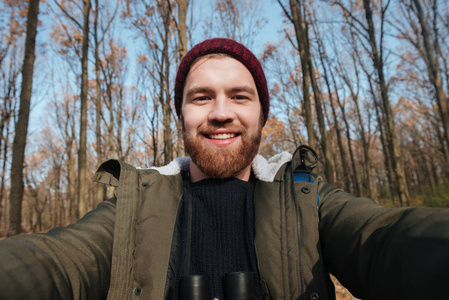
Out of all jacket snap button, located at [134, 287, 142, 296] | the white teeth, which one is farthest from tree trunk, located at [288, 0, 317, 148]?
jacket snap button, located at [134, 287, 142, 296]

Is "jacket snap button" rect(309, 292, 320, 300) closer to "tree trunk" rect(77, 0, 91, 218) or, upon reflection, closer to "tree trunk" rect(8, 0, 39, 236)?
"tree trunk" rect(8, 0, 39, 236)

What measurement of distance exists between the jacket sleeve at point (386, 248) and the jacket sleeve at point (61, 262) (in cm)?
116

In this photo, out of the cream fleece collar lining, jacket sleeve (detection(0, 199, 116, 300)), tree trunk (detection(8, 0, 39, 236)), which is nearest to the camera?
jacket sleeve (detection(0, 199, 116, 300))

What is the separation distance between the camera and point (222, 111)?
175cm

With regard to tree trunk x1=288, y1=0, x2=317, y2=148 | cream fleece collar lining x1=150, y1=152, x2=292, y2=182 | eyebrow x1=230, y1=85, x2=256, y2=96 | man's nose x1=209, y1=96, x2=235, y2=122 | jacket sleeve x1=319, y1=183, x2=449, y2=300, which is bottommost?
jacket sleeve x1=319, y1=183, x2=449, y2=300

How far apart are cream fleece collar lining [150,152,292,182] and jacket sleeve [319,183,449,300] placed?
0.44 m

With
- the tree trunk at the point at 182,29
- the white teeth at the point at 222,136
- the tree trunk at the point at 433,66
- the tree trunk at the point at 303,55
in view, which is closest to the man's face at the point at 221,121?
the white teeth at the point at 222,136

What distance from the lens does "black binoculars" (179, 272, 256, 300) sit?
1223 mm

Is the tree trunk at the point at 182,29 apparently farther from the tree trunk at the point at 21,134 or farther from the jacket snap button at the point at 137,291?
the jacket snap button at the point at 137,291

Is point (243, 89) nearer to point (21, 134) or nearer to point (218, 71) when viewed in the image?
point (218, 71)

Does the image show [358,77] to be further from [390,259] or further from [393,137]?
[390,259]

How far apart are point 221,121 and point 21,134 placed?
5.09 metres

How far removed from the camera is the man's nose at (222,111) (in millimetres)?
1735

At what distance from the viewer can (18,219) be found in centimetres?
491
